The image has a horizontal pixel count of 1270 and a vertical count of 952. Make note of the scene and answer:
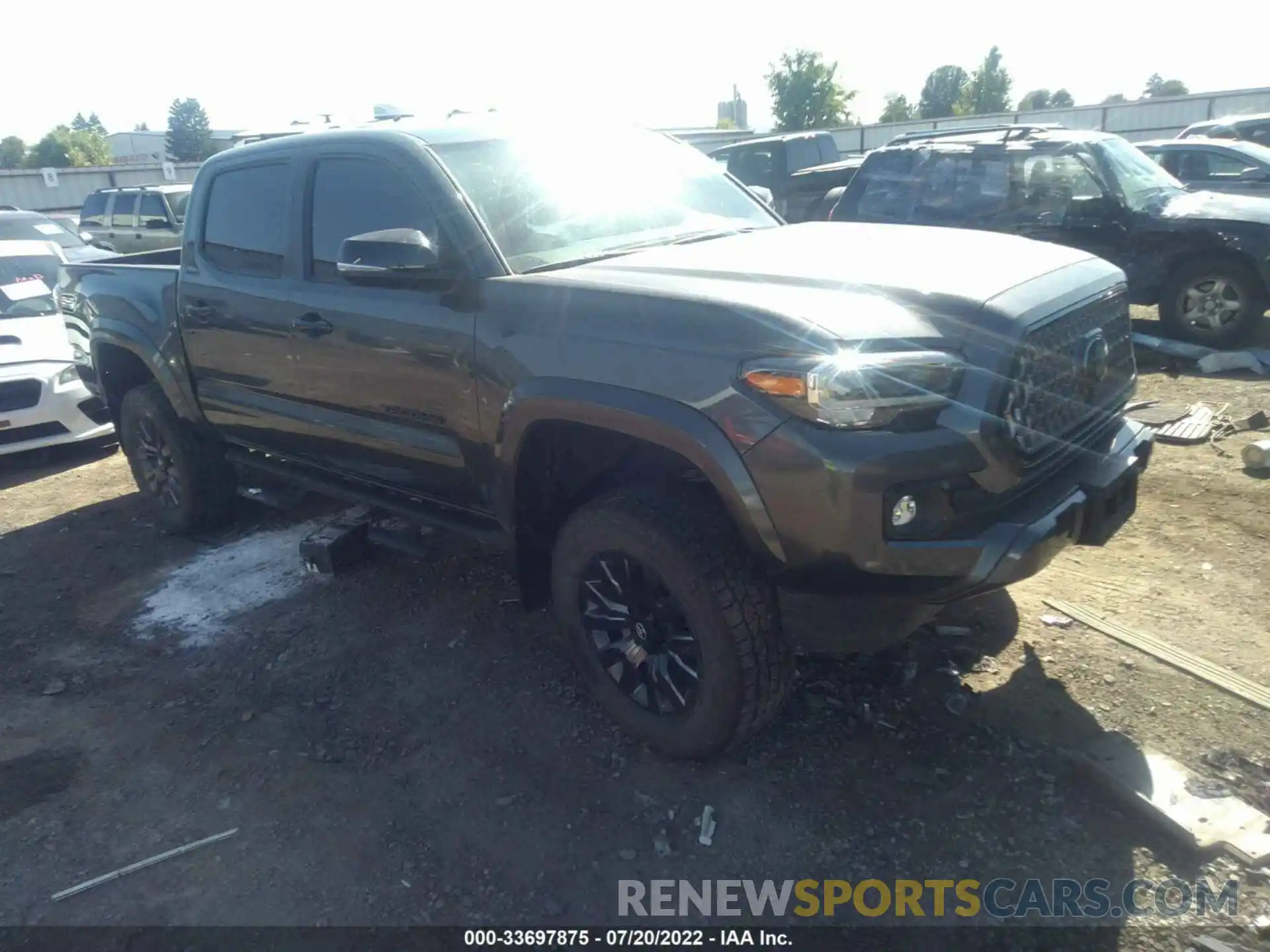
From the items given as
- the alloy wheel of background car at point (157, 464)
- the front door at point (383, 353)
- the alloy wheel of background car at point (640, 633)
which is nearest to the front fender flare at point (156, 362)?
the alloy wheel of background car at point (157, 464)

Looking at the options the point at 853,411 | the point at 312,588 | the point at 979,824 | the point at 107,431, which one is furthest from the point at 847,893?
the point at 107,431

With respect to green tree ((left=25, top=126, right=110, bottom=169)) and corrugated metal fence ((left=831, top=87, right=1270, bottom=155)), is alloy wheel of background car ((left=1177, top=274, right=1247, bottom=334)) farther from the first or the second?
green tree ((left=25, top=126, right=110, bottom=169))

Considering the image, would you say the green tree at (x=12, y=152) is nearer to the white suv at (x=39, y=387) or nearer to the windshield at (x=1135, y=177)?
the white suv at (x=39, y=387)

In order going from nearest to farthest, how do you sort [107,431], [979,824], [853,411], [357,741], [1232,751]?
[853,411] < [979,824] < [1232,751] < [357,741] < [107,431]

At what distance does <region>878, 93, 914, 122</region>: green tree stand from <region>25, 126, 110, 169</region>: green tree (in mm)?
52809

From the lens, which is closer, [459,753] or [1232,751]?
[1232,751]

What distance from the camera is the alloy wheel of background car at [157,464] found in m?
5.50

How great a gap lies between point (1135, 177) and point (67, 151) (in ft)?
253

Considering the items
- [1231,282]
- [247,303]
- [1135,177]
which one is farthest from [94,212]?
[1231,282]

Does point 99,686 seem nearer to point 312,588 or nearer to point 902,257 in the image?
point 312,588

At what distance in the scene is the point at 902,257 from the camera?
3.15 metres

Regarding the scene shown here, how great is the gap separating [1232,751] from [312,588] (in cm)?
392

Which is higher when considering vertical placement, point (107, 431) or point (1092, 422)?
point (1092, 422)

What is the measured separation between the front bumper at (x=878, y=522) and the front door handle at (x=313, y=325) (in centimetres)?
209
